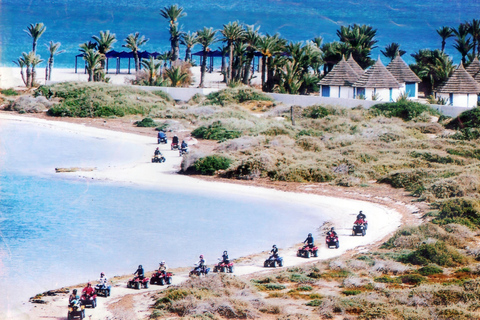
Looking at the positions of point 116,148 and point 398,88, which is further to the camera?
point 398,88

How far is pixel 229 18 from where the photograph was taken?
522ft

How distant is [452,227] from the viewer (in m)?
25.6

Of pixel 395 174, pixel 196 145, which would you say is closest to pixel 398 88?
pixel 196 145

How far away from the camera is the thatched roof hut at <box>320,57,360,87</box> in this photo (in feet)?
192

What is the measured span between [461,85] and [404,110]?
602 centimetres

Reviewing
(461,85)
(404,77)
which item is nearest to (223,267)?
(461,85)

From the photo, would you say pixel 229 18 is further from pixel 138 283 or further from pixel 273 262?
pixel 138 283

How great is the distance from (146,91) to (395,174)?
3389cm

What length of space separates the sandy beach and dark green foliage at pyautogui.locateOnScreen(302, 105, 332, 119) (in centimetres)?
1060

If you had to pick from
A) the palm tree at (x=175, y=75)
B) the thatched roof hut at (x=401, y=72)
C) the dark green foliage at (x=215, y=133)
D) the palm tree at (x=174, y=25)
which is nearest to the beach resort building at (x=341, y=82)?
the thatched roof hut at (x=401, y=72)

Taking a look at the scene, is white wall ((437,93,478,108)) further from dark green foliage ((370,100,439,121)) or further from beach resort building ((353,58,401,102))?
beach resort building ((353,58,401,102))

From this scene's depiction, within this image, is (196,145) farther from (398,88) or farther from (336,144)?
(398,88)

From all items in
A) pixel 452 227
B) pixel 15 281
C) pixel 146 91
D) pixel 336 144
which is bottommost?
pixel 15 281

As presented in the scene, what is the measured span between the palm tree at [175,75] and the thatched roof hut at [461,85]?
81.4 ft
